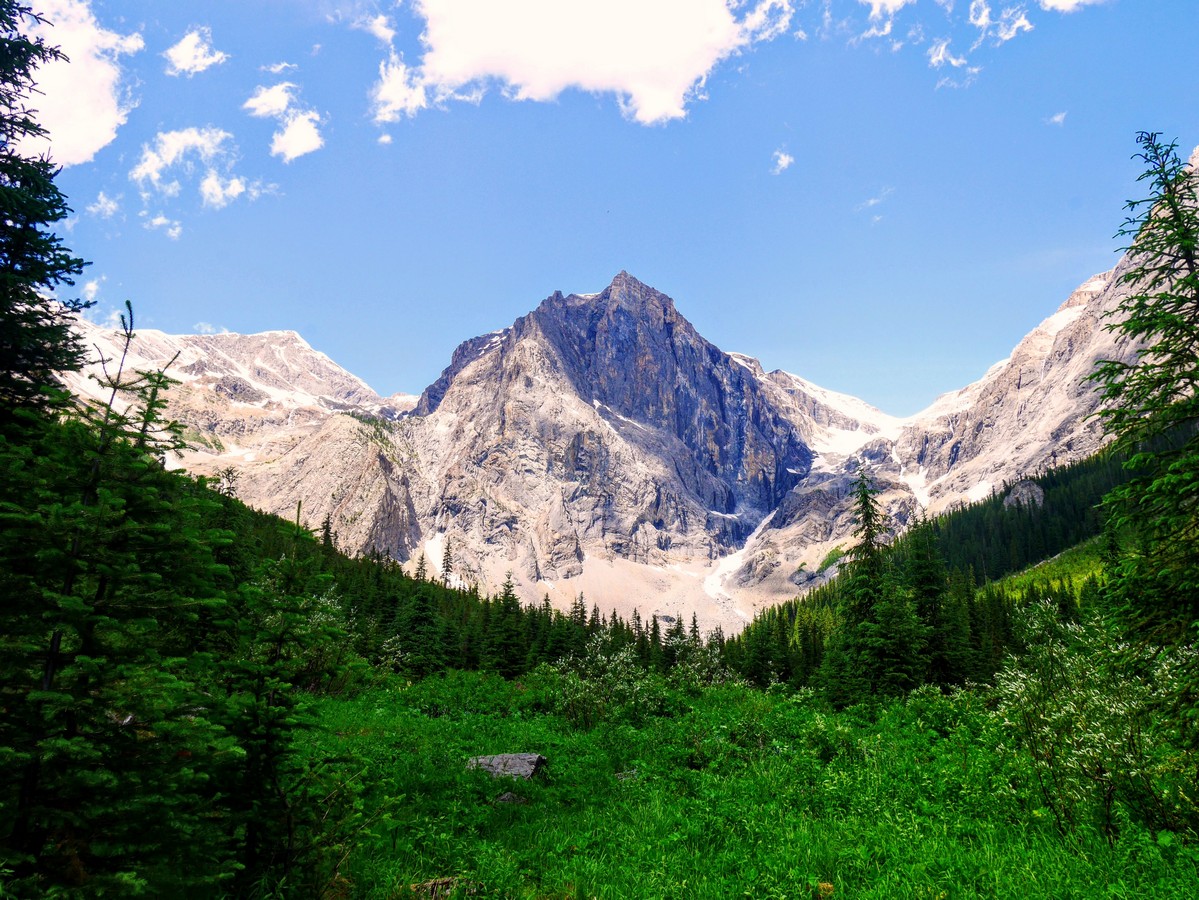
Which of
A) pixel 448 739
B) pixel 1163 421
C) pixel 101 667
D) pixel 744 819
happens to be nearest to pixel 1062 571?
pixel 1163 421

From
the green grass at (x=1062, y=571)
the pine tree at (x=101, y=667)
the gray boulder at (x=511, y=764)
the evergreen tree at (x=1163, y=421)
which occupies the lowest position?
the gray boulder at (x=511, y=764)

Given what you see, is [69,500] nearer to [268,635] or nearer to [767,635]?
[268,635]

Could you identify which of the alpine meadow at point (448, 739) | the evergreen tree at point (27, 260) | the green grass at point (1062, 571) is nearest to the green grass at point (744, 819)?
the alpine meadow at point (448, 739)

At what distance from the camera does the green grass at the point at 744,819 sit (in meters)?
7.00

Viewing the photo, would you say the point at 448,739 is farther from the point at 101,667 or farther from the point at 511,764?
the point at 101,667

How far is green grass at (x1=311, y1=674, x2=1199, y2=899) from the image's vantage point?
700 centimetres

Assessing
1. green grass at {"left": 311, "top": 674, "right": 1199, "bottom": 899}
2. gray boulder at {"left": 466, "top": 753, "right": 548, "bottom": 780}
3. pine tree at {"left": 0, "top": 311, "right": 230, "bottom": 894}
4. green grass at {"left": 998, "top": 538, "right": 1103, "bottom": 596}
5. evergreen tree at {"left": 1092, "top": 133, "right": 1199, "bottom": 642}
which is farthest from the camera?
green grass at {"left": 998, "top": 538, "right": 1103, "bottom": 596}

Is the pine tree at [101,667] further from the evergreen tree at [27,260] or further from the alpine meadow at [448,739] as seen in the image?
the evergreen tree at [27,260]

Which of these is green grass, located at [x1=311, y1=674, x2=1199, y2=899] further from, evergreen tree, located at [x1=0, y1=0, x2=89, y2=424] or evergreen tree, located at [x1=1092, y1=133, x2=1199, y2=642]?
evergreen tree, located at [x1=0, y1=0, x2=89, y2=424]

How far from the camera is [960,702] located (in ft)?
52.4

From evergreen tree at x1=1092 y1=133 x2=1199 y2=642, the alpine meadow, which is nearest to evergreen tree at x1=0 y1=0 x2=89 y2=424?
the alpine meadow

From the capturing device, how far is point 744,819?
363 inches

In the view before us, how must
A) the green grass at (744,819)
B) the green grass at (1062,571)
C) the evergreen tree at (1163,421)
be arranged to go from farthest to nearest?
the green grass at (1062,571), the evergreen tree at (1163,421), the green grass at (744,819)

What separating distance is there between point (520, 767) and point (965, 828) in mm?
8448
